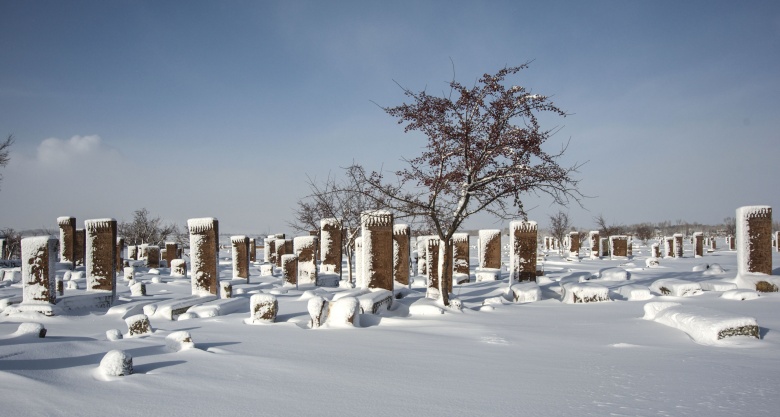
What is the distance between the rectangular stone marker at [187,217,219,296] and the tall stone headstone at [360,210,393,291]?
386 centimetres

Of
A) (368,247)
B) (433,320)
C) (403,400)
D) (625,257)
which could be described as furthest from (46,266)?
(625,257)

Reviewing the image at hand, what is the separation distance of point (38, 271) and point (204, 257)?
3.55m

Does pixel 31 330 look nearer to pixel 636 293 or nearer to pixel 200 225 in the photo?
pixel 200 225

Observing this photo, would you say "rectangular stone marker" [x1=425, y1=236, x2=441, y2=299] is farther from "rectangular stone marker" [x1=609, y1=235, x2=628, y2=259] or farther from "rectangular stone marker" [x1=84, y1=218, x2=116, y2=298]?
"rectangular stone marker" [x1=609, y1=235, x2=628, y2=259]

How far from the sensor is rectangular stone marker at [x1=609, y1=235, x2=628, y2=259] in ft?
109

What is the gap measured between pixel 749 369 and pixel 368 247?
8.31 m

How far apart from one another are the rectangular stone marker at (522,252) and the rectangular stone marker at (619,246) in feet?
71.1

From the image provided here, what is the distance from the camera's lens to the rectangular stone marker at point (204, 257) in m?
12.0

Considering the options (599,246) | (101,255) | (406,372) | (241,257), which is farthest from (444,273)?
(599,246)

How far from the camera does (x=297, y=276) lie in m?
17.2

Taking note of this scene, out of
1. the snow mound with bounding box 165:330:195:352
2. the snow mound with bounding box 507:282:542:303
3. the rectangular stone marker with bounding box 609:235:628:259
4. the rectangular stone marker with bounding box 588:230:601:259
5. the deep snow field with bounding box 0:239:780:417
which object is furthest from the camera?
the rectangular stone marker with bounding box 588:230:601:259

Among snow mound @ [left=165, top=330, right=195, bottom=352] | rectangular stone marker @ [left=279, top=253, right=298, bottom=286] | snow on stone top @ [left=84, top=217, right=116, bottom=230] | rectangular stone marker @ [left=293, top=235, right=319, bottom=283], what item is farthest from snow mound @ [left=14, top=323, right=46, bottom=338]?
rectangular stone marker @ [left=293, top=235, right=319, bottom=283]

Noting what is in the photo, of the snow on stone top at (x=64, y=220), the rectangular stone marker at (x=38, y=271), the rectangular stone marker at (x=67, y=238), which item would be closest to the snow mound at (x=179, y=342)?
the rectangular stone marker at (x=38, y=271)

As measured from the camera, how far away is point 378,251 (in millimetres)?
11742
